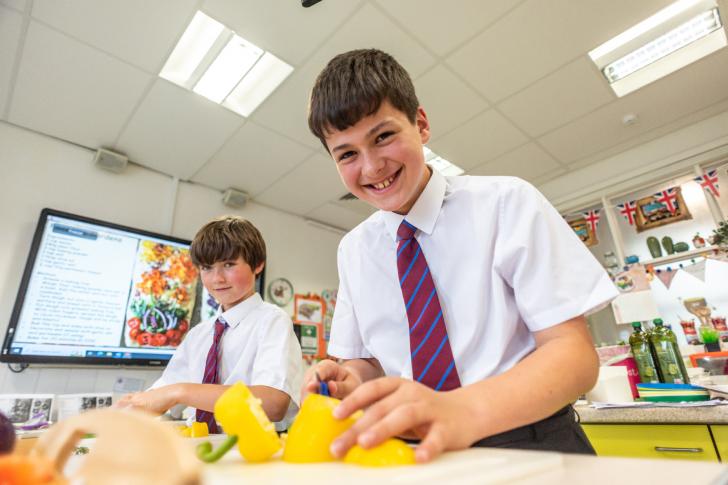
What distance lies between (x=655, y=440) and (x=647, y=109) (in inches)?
97.1

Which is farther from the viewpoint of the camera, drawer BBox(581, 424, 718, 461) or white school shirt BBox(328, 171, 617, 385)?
drawer BBox(581, 424, 718, 461)

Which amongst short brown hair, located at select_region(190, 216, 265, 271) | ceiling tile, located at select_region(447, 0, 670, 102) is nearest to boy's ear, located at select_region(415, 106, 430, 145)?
short brown hair, located at select_region(190, 216, 265, 271)

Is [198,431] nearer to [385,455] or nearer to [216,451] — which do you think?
[216,451]

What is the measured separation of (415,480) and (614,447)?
1.20m

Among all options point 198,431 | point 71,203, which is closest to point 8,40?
point 71,203

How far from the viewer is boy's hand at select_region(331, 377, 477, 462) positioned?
383mm

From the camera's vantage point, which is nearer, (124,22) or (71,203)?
(124,22)

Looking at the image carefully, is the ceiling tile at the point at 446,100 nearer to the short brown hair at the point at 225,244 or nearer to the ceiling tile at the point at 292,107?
the ceiling tile at the point at 292,107

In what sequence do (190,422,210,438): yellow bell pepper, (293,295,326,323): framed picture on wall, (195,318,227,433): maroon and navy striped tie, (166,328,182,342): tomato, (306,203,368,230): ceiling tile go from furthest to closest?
(306,203,368,230): ceiling tile, (293,295,326,323): framed picture on wall, (166,328,182,342): tomato, (195,318,227,433): maroon and navy striped tie, (190,422,210,438): yellow bell pepper

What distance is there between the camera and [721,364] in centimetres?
158

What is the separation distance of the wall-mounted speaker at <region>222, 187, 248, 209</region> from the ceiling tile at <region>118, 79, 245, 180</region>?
0.34 m

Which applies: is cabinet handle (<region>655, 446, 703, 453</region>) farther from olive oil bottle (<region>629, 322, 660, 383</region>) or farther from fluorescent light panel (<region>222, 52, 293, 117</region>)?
fluorescent light panel (<region>222, 52, 293, 117</region>)

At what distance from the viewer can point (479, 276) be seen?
762mm

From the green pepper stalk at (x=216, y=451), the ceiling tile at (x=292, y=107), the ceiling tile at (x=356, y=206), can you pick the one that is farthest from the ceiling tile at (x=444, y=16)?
the green pepper stalk at (x=216, y=451)
